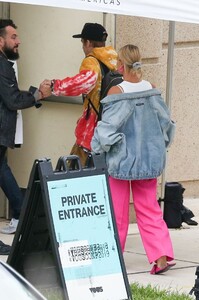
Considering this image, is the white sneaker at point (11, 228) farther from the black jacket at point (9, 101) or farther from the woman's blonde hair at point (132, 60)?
the woman's blonde hair at point (132, 60)

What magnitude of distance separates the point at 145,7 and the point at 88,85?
1597 mm

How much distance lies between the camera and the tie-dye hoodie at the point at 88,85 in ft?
26.9

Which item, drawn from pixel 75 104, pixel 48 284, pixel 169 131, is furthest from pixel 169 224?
pixel 48 284

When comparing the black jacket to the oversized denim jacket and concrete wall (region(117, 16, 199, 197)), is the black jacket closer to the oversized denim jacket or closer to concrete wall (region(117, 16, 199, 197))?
the oversized denim jacket

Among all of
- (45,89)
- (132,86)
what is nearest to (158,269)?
(132,86)

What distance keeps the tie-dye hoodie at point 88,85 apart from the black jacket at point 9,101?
283mm

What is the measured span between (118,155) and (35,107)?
228 centimetres

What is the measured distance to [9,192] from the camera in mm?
8906

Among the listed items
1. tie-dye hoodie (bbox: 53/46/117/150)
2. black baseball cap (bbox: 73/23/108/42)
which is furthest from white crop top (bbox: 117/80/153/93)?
black baseball cap (bbox: 73/23/108/42)

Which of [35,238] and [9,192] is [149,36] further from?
[35,238]

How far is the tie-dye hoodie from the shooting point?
8195 millimetres

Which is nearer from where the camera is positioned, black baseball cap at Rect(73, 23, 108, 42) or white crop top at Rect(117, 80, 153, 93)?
white crop top at Rect(117, 80, 153, 93)

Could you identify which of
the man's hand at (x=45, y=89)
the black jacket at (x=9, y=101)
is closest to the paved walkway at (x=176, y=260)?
the black jacket at (x=9, y=101)

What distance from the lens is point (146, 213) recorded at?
7.57m
